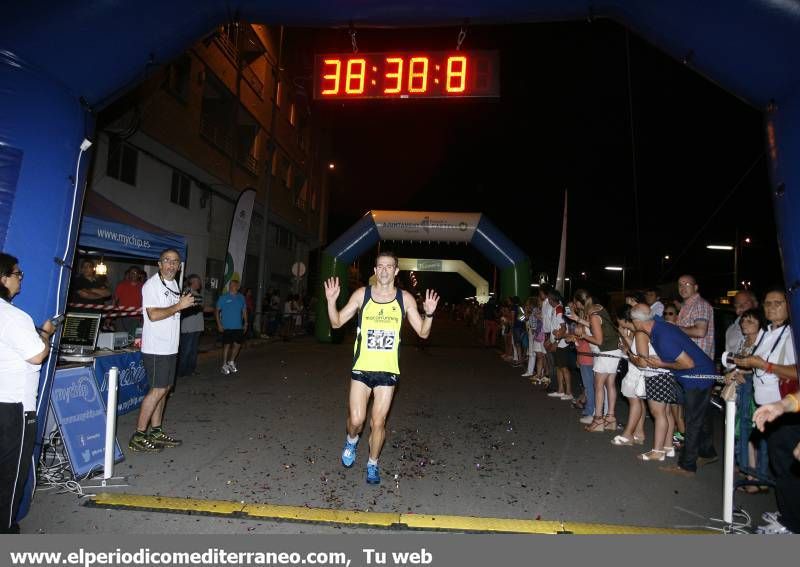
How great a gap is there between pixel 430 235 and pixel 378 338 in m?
12.3

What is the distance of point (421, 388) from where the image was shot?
9.89m

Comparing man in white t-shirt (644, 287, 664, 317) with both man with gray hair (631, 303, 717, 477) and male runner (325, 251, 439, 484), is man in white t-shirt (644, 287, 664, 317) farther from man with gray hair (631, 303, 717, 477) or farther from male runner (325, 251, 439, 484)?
male runner (325, 251, 439, 484)

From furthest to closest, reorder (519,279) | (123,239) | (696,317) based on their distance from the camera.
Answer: (519,279) → (123,239) → (696,317)

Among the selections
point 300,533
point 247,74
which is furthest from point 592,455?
point 247,74

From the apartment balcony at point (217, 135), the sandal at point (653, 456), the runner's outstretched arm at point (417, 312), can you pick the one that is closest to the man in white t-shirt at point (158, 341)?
the runner's outstretched arm at point (417, 312)

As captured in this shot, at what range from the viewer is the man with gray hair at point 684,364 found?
5043 mm

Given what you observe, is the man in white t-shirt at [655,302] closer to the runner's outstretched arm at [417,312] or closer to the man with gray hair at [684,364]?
the man with gray hair at [684,364]

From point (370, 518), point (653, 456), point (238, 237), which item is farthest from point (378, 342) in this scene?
point (238, 237)

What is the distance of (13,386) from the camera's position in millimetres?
3184

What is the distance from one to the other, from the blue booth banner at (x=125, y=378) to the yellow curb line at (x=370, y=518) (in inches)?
93.9

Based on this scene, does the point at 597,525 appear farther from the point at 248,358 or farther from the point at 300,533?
the point at 248,358

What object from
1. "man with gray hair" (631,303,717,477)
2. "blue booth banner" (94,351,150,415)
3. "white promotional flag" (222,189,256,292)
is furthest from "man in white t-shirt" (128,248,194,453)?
"white promotional flag" (222,189,256,292)

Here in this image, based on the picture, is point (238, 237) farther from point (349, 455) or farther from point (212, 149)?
point (349, 455)

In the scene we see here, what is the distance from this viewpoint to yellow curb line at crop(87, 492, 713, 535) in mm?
3760
